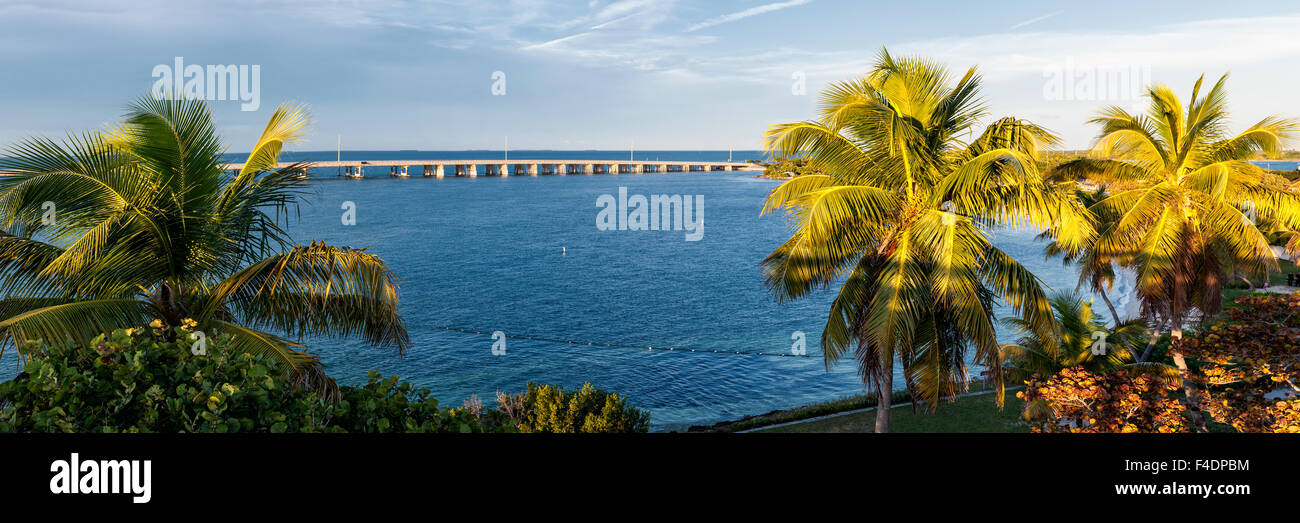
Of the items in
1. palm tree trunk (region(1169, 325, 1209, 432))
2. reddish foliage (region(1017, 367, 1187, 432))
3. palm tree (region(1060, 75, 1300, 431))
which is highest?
palm tree (region(1060, 75, 1300, 431))

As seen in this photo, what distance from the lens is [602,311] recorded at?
46.9 metres

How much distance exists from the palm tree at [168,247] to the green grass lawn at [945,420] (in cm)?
1392

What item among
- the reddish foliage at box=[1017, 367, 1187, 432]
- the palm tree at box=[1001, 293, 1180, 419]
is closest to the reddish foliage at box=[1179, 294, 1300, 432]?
the reddish foliage at box=[1017, 367, 1187, 432]

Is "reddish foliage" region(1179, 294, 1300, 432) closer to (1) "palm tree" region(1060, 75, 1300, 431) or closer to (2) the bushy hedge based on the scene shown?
(1) "palm tree" region(1060, 75, 1300, 431)

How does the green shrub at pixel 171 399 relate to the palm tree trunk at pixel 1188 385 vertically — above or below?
above

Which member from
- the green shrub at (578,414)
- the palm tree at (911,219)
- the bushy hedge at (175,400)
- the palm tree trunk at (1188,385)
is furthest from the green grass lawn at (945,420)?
the bushy hedge at (175,400)

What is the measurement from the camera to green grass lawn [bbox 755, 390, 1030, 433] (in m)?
21.5

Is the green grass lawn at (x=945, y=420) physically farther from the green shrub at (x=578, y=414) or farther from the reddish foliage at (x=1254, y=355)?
the reddish foliage at (x=1254, y=355)

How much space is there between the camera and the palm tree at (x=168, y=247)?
10.8 m

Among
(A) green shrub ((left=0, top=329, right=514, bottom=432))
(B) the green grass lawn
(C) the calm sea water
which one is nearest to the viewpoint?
(A) green shrub ((left=0, top=329, right=514, bottom=432))

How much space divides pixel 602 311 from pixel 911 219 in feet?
109

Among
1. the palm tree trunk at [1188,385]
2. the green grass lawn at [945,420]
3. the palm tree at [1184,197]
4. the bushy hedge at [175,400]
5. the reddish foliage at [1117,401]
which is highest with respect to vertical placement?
the palm tree at [1184,197]
